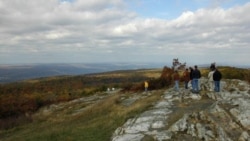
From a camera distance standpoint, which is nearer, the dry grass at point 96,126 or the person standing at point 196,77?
the dry grass at point 96,126

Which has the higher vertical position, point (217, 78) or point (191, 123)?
point (217, 78)

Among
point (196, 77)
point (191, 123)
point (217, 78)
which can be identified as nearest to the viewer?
point (191, 123)

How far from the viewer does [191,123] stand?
20.2 m

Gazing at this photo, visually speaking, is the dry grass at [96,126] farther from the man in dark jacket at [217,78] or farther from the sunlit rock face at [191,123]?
the man in dark jacket at [217,78]

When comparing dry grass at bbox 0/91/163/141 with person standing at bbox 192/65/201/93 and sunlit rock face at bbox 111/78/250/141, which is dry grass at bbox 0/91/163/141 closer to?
sunlit rock face at bbox 111/78/250/141

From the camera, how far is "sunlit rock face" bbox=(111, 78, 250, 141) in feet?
62.6

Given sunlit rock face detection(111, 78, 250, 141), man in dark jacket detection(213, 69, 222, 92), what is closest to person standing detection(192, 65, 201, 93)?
man in dark jacket detection(213, 69, 222, 92)

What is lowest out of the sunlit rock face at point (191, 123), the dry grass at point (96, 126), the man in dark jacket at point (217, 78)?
the dry grass at point (96, 126)

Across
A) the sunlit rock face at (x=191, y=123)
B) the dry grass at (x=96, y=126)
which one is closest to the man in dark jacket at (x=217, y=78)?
the sunlit rock face at (x=191, y=123)

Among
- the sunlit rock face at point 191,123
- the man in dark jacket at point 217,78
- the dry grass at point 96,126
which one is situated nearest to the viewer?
the sunlit rock face at point 191,123

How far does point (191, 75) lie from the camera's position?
31797 millimetres

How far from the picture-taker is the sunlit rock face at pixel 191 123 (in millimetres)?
19078

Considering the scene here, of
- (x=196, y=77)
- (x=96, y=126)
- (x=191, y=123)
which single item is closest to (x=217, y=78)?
(x=196, y=77)

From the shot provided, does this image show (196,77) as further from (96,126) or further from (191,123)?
(96,126)
